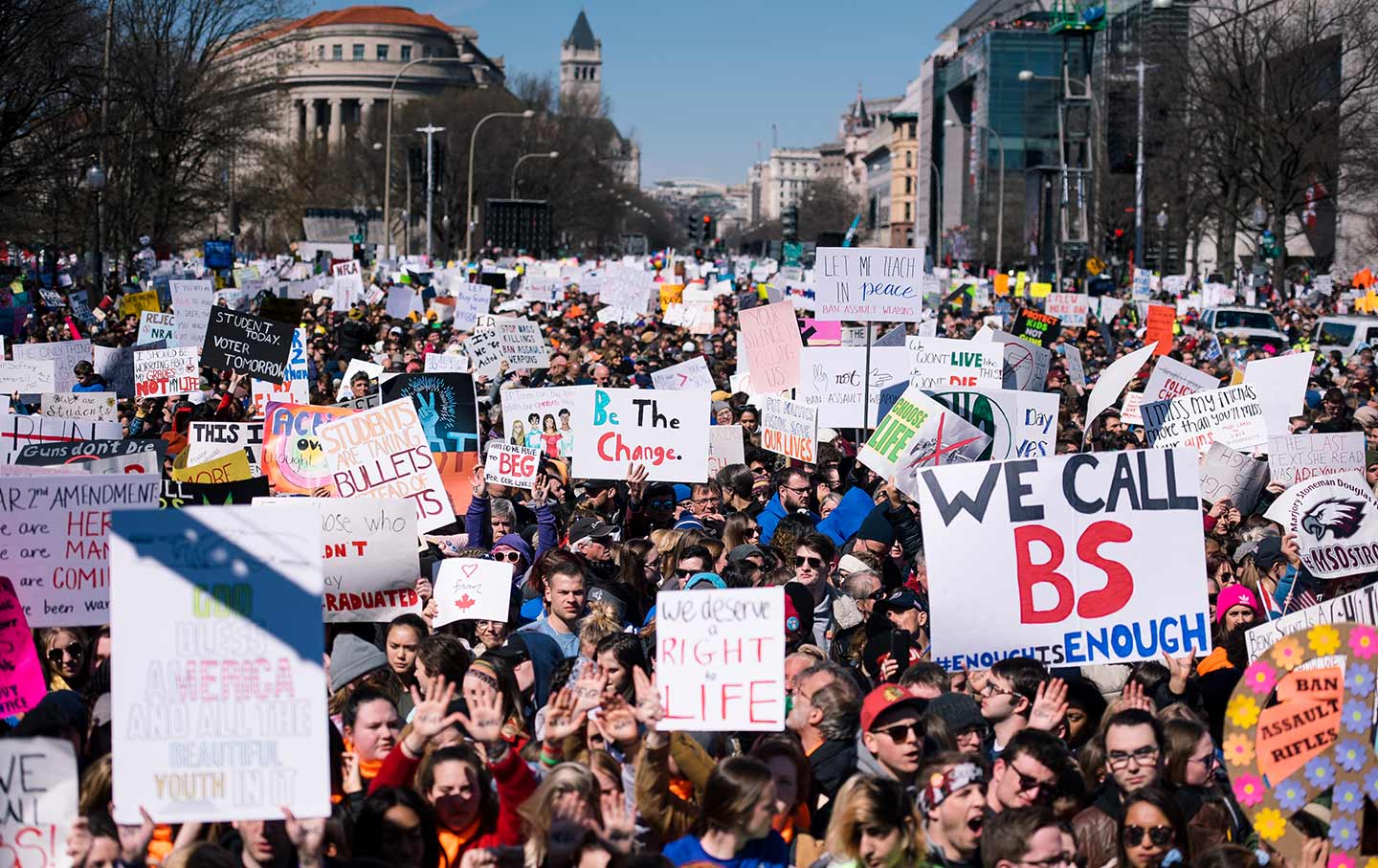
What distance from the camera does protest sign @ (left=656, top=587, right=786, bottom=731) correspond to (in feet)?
17.7

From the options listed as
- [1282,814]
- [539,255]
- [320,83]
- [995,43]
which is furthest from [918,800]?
[320,83]

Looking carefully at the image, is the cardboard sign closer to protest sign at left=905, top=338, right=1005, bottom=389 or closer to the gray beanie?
protest sign at left=905, top=338, right=1005, bottom=389

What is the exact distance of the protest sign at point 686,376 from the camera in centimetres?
1471

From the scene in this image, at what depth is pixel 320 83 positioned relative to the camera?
133125 millimetres

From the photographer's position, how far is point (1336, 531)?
8281 millimetres

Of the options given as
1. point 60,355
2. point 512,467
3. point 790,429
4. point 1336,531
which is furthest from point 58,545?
point 60,355

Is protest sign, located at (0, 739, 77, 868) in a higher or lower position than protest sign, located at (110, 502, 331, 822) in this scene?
lower

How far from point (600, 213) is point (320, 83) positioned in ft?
122

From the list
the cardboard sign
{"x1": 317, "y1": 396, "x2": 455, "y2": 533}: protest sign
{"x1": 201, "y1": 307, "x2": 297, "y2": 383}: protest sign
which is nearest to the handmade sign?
the cardboard sign

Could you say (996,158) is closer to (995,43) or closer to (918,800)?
(995,43)

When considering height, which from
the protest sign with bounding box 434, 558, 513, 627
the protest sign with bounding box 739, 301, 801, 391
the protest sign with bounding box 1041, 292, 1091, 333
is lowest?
the protest sign with bounding box 434, 558, 513, 627

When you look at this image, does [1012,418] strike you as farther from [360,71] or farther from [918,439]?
[360,71]

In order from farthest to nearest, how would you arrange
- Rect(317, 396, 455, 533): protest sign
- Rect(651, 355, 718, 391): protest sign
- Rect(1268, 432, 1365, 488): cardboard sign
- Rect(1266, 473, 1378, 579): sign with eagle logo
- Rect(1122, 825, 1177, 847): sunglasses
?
1. Rect(651, 355, 718, 391): protest sign
2. Rect(1268, 432, 1365, 488): cardboard sign
3. Rect(317, 396, 455, 533): protest sign
4. Rect(1266, 473, 1378, 579): sign with eagle logo
5. Rect(1122, 825, 1177, 847): sunglasses

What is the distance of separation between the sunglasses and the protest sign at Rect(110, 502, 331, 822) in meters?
2.16
